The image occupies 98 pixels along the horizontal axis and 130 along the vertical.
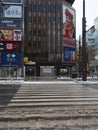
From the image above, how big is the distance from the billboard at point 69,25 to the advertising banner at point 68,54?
1566 mm

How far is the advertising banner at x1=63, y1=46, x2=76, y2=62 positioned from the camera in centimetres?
9769

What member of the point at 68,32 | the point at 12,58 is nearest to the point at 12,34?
the point at 12,58

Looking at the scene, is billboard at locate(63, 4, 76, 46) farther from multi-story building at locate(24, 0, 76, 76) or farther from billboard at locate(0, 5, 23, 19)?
billboard at locate(0, 5, 23, 19)

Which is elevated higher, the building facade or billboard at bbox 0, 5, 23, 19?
billboard at bbox 0, 5, 23, 19

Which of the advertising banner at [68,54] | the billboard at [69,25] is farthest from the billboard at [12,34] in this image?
the billboard at [69,25]

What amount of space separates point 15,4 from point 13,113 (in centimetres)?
6734

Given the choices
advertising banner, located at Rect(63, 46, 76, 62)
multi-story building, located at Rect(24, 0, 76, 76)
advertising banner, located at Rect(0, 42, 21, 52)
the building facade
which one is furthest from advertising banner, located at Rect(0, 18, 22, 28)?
advertising banner, located at Rect(63, 46, 76, 62)

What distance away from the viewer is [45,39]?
9619 centimetres

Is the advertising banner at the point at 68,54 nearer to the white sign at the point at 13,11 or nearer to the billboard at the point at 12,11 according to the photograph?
the billboard at the point at 12,11

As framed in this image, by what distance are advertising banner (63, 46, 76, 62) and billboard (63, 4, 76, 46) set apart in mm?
1566

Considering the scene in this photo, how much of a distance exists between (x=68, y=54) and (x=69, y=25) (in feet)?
27.8

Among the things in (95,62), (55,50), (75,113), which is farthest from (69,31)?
(75,113)

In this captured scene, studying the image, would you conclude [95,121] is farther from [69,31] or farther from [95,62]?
[95,62]

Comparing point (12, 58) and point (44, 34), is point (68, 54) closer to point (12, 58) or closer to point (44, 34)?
point (44, 34)
